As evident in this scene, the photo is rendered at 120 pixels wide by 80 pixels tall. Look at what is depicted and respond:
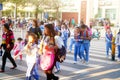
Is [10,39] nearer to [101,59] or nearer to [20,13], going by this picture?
[101,59]

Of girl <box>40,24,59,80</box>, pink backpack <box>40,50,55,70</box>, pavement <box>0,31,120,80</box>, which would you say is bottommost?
pavement <box>0,31,120,80</box>

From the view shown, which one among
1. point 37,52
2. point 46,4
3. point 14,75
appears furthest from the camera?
point 46,4

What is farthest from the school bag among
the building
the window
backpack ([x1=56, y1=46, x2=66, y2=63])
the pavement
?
the window

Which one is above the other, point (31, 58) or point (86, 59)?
point (31, 58)

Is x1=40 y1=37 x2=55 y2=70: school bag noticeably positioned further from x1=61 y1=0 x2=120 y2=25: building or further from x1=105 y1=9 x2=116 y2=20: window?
x1=105 y1=9 x2=116 y2=20: window

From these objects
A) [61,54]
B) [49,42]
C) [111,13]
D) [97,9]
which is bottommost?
[111,13]

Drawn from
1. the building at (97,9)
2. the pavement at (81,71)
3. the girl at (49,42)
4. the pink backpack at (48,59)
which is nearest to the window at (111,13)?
the building at (97,9)

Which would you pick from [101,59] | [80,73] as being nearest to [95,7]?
[101,59]

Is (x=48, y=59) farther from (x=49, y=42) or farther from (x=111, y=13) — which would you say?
(x=111, y=13)

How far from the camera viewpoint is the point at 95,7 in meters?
59.7

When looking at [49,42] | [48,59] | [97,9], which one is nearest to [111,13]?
[97,9]

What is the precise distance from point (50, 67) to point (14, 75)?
103 inches

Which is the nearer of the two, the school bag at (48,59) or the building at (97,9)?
the school bag at (48,59)

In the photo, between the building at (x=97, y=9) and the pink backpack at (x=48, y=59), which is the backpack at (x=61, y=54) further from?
the building at (x=97, y=9)
